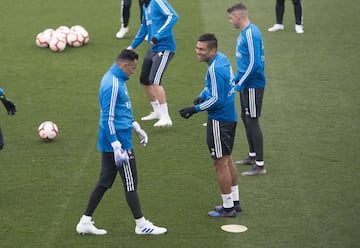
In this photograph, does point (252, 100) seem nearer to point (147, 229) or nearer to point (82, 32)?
point (147, 229)

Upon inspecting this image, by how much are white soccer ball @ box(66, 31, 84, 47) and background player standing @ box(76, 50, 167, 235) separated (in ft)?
31.1

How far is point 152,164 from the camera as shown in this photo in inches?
491

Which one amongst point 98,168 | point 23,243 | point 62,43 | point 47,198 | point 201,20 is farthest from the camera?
point 201,20

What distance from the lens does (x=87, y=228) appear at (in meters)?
9.94

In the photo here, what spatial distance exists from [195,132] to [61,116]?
260cm

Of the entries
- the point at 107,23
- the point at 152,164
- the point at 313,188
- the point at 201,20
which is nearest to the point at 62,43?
the point at 107,23

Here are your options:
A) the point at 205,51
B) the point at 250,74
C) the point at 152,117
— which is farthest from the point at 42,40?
the point at 205,51

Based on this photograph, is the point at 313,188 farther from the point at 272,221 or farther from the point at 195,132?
the point at 195,132

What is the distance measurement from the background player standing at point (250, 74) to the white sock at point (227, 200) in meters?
1.57

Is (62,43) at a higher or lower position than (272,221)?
higher

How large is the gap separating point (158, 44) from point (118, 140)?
4.53m

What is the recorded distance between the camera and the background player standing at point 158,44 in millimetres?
13742

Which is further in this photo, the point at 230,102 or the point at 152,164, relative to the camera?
the point at 152,164

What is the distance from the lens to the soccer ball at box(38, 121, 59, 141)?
13.4 metres
